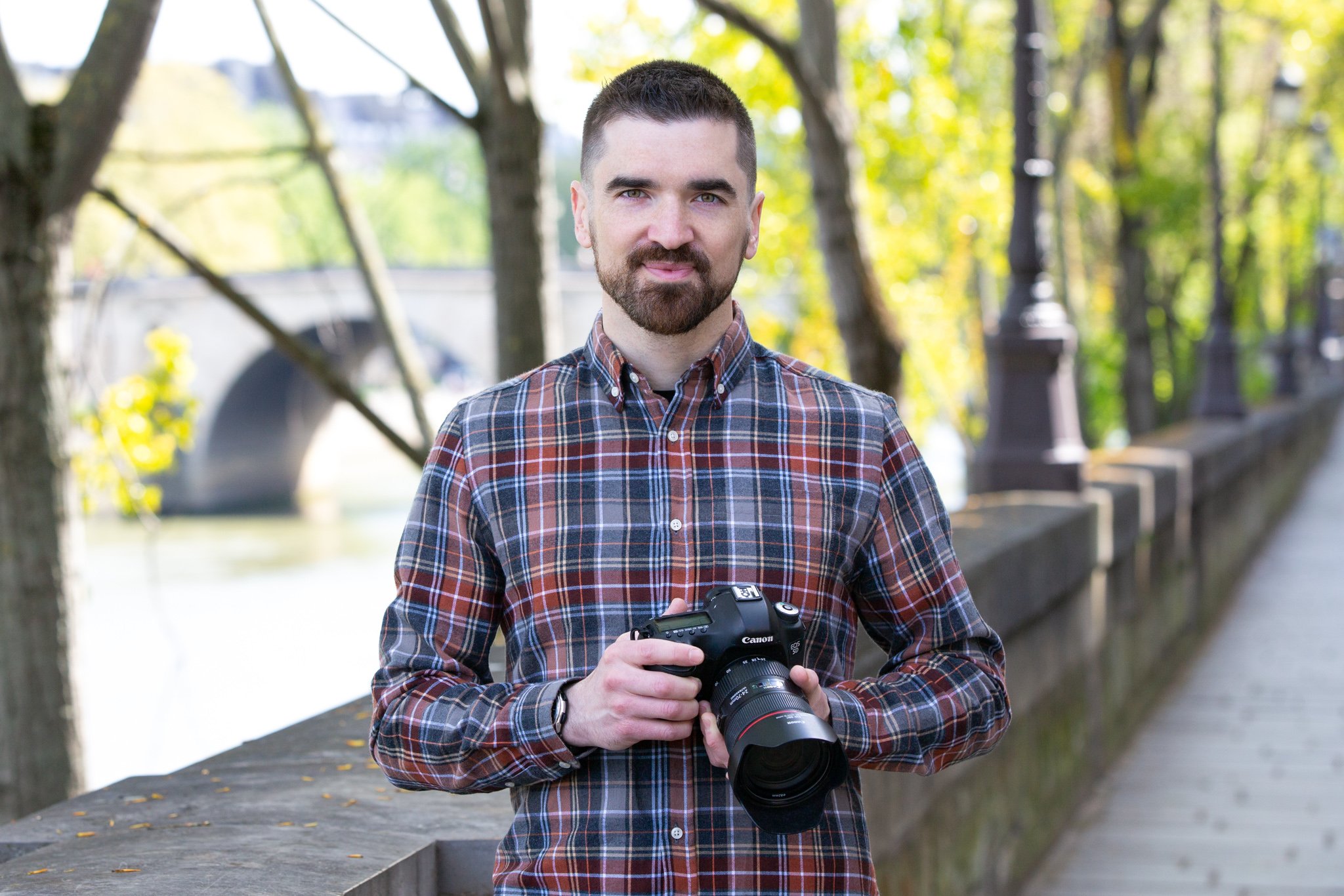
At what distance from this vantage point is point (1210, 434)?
11.8 metres

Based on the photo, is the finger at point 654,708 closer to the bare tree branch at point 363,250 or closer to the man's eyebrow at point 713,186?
the man's eyebrow at point 713,186

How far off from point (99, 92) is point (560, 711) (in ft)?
10.2

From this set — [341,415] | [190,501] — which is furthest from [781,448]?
[341,415]

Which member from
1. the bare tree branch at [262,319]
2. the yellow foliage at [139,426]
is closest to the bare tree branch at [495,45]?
the bare tree branch at [262,319]

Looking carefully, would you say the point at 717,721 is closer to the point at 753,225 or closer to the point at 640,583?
the point at 640,583

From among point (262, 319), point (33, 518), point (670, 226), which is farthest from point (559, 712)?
point (262, 319)

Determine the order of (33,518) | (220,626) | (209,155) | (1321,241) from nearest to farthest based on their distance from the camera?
(33,518)
(209,155)
(220,626)
(1321,241)

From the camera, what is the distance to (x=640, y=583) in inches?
73.9

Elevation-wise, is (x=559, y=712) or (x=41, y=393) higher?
(x=41, y=393)

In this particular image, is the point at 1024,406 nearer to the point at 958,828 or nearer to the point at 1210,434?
the point at 958,828

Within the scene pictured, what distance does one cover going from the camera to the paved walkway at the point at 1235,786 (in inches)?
206

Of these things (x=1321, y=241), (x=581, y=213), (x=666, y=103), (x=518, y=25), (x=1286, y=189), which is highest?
(x=1286, y=189)

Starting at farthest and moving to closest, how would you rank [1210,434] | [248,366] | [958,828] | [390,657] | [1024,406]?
1. [248,366]
2. [1210,434]
3. [1024,406]
4. [958,828]
5. [390,657]

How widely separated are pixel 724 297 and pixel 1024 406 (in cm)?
497
